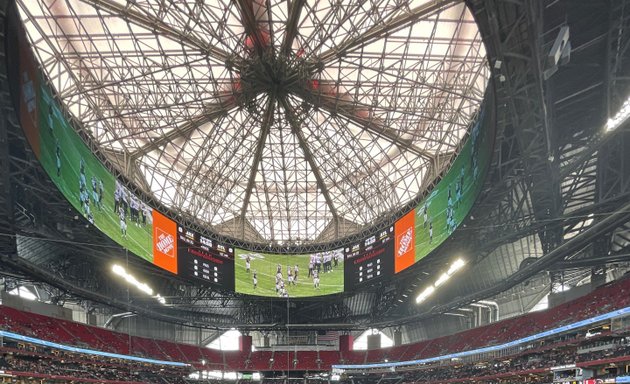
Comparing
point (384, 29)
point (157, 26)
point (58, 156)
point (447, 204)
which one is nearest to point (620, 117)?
point (384, 29)

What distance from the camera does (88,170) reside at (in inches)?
1420

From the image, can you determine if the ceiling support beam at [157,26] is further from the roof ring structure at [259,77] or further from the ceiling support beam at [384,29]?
the ceiling support beam at [384,29]

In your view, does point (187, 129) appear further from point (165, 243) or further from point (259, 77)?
point (165, 243)

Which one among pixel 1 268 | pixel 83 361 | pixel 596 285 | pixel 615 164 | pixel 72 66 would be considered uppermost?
pixel 72 66

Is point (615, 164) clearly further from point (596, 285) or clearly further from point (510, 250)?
point (510, 250)

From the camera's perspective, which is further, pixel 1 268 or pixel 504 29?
A: pixel 1 268

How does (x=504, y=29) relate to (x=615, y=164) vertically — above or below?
above

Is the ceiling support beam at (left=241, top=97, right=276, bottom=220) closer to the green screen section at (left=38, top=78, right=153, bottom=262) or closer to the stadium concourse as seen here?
the stadium concourse

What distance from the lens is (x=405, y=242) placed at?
4625cm

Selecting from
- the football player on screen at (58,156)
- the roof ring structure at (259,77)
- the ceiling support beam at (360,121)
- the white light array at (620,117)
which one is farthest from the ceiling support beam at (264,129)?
the white light array at (620,117)

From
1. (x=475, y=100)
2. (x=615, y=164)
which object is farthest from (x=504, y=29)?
(x=475, y=100)

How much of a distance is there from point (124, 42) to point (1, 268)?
21.3 meters

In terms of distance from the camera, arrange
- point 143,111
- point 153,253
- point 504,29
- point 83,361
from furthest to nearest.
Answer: point 83,361
point 153,253
point 143,111
point 504,29

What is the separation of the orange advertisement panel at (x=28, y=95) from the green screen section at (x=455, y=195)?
23.3m
